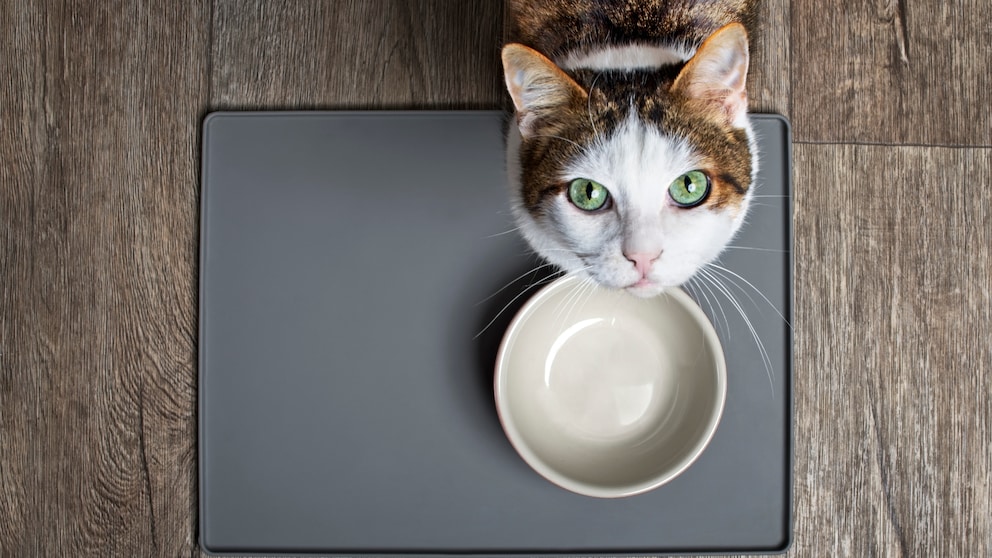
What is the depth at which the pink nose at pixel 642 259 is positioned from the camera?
0.62 meters

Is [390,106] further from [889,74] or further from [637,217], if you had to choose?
[889,74]

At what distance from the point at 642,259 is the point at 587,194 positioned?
3.2 inches

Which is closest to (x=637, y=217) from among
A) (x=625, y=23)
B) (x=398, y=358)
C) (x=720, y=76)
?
(x=720, y=76)

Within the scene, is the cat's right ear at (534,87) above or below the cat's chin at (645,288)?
above

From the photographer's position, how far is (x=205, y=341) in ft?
3.31

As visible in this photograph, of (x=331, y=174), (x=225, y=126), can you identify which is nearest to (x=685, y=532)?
(x=331, y=174)

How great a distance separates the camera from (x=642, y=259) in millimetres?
621

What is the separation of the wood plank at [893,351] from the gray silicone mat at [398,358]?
0.21 feet

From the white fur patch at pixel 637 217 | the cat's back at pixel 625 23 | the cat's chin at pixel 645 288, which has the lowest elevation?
the cat's chin at pixel 645 288

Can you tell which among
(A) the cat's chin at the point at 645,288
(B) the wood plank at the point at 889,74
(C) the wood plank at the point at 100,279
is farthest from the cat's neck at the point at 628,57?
(C) the wood plank at the point at 100,279

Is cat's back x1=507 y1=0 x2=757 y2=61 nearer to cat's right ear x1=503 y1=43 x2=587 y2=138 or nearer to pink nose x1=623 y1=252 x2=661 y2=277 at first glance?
cat's right ear x1=503 y1=43 x2=587 y2=138

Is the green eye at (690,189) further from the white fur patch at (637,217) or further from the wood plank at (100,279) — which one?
the wood plank at (100,279)

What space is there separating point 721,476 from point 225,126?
35.4 inches

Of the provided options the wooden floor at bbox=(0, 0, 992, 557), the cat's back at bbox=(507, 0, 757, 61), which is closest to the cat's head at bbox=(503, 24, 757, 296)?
the cat's back at bbox=(507, 0, 757, 61)
